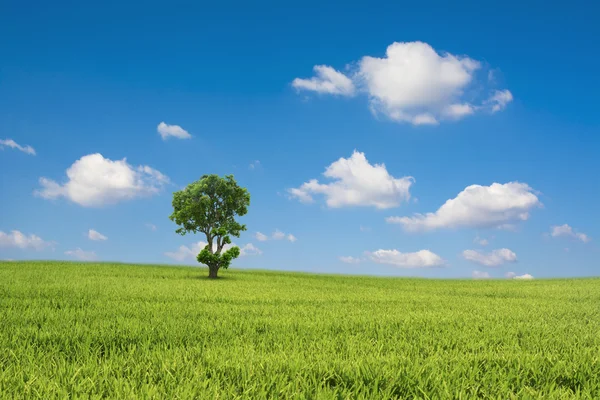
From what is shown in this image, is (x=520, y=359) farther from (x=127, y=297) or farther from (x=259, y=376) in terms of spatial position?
(x=127, y=297)

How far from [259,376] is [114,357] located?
212 centimetres

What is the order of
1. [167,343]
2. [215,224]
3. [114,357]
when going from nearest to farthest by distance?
[114,357], [167,343], [215,224]

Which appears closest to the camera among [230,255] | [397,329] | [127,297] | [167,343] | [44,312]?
[167,343]

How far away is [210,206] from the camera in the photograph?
33.9 meters

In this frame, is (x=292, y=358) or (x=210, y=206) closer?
(x=292, y=358)

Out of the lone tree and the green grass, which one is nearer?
the green grass

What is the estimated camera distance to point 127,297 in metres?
13.5

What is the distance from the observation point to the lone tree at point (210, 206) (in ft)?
109

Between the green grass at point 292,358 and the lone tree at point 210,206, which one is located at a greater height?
the lone tree at point 210,206

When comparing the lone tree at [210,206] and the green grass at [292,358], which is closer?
the green grass at [292,358]

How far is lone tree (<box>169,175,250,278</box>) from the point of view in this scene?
1312 inches

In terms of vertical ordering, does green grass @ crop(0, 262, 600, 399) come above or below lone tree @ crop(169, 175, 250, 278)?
below

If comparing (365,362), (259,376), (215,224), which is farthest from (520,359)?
(215,224)

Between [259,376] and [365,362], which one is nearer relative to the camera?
[259,376]
